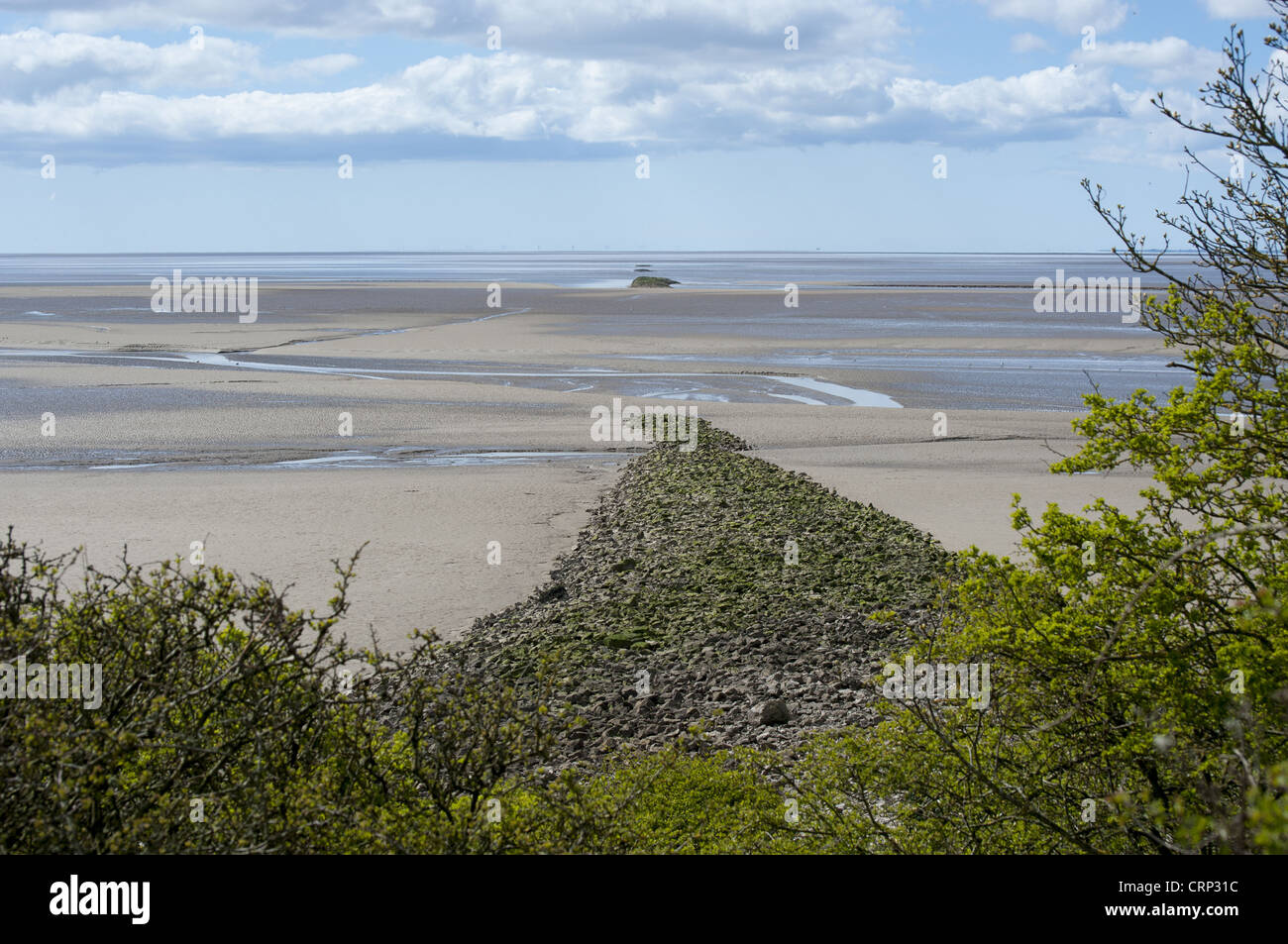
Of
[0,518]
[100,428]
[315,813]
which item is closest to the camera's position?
[315,813]

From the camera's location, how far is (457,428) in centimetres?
2372

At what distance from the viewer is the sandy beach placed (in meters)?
14.1

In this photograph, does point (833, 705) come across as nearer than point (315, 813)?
No

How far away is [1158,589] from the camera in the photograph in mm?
4230

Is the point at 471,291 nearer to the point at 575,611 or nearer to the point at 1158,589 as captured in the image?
the point at 575,611

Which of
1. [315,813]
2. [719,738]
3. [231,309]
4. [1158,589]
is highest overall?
[231,309]

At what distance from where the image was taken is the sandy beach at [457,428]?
14.1 m

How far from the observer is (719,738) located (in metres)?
7.33

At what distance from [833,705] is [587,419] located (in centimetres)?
1727

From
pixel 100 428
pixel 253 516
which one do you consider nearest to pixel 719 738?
pixel 253 516
